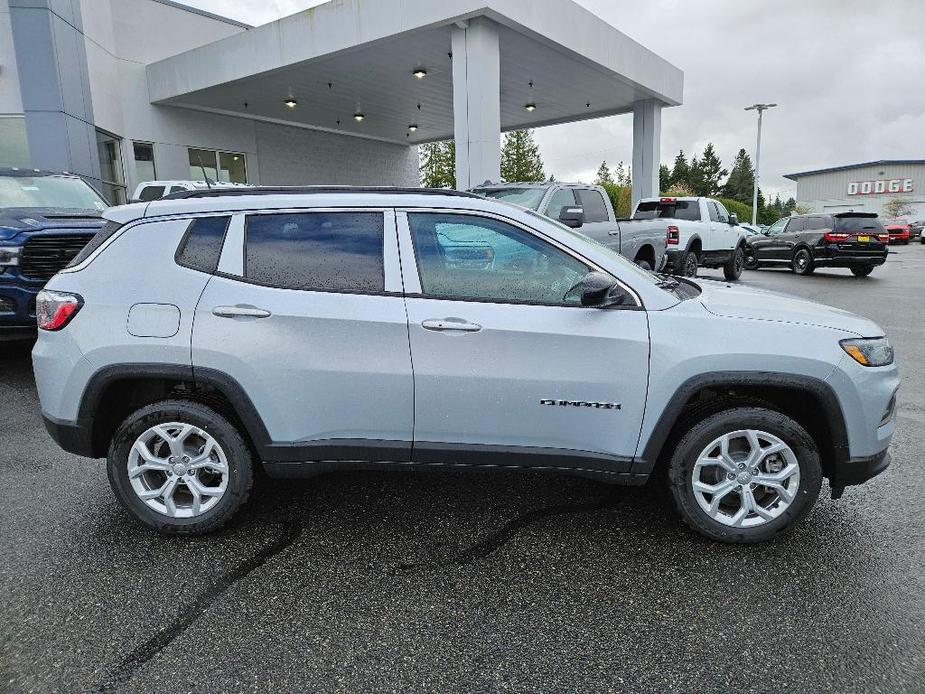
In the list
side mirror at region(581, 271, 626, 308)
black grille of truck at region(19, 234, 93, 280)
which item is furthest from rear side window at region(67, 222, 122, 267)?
black grille of truck at region(19, 234, 93, 280)

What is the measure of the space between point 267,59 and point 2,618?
51.5 feet

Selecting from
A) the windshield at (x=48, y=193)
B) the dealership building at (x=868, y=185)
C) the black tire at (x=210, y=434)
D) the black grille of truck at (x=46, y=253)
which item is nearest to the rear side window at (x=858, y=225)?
the windshield at (x=48, y=193)

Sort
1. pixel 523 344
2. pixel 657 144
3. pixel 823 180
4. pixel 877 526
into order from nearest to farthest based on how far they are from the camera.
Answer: pixel 523 344, pixel 877 526, pixel 657 144, pixel 823 180

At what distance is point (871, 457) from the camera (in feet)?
9.92

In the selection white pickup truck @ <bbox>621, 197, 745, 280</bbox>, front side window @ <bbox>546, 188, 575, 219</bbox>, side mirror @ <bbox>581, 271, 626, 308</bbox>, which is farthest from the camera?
white pickup truck @ <bbox>621, 197, 745, 280</bbox>

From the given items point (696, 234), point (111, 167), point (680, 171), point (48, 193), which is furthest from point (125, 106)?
point (680, 171)

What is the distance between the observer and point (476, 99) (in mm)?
12641

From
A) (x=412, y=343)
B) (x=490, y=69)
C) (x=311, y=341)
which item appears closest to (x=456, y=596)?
(x=412, y=343)

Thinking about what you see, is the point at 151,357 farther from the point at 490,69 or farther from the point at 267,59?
the point at 267,59

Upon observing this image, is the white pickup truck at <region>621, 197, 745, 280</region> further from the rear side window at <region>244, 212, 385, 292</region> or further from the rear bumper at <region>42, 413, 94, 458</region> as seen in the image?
the rear bumper at <region>42, 413, 94, 458</region>

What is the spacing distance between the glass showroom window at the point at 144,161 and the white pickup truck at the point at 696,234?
15.0 meters

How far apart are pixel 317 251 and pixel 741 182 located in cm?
11522

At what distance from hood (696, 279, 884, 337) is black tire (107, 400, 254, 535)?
98.5 inches

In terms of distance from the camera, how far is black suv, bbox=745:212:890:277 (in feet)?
53.6
